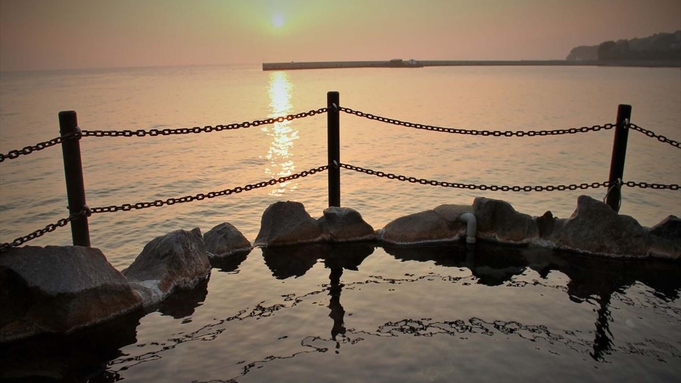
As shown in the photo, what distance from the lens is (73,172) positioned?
5.31 metres

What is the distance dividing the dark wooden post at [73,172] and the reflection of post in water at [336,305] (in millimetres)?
2611

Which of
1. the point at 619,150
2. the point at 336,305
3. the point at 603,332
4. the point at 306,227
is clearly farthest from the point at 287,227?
the point at 619,150

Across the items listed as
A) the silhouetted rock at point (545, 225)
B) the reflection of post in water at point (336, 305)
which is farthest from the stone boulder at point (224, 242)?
the silhouetted rock at point (545, 225)

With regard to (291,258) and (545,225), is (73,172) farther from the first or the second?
(545,225)

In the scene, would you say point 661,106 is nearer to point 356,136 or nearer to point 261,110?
point 356,136

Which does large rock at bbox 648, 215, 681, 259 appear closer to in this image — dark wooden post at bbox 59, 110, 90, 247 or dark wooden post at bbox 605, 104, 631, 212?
dark wooden post at bbox 605, 104, 631, 212

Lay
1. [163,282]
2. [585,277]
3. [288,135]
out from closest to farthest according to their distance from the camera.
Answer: [163,282]
[585,277]
[288,135]

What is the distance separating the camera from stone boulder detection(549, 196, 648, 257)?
6066 millimetres

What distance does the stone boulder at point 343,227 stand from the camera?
672cm

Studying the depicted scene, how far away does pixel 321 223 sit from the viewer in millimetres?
6801

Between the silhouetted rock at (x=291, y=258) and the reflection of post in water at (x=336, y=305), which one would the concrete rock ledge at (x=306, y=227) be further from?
the reflection of post in water at (x=336, y=305)

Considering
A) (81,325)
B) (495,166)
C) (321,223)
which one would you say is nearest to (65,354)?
(81,325)

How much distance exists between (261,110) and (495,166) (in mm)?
22085

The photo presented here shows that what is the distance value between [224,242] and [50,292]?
2219 millimetres
